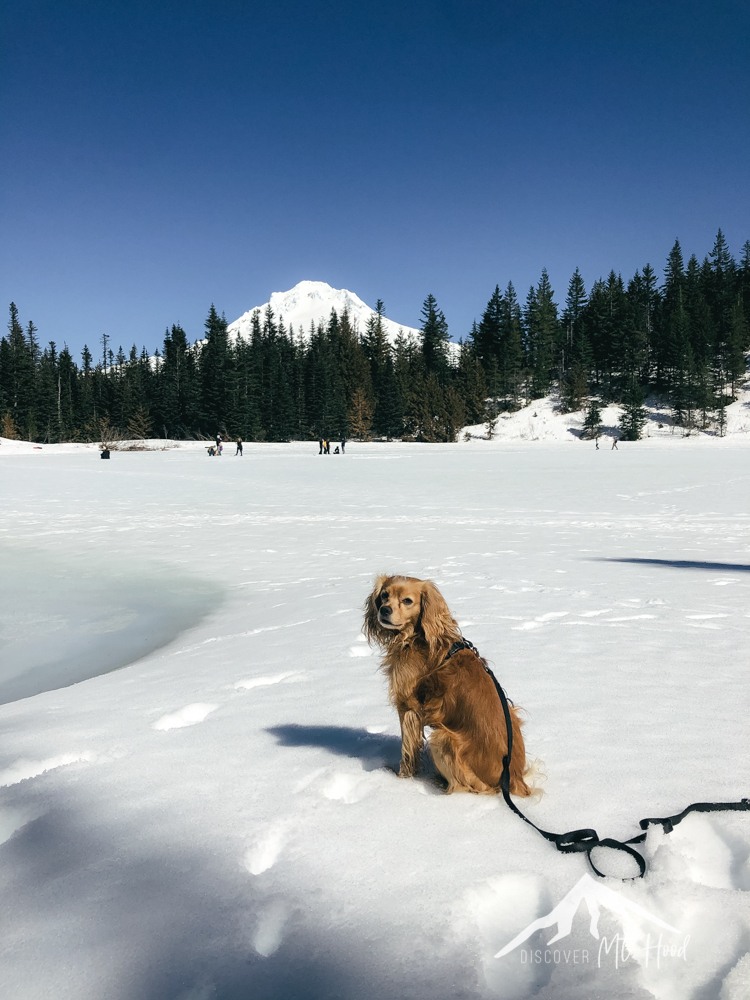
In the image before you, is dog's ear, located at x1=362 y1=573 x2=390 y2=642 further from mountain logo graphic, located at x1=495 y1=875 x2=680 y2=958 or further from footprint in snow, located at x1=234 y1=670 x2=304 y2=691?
footprint in snow, located at x1=234 y1=670 x2=304 y2=691

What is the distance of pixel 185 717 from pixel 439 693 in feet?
6.85

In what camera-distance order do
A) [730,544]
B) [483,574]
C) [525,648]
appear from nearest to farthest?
[525,648] < [483,574] < [730,544]

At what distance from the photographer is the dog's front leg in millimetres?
2789

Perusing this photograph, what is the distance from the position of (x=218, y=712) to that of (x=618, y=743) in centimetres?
249

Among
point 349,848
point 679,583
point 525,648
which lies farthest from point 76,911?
point 679,583

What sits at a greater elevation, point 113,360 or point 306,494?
point 113,360

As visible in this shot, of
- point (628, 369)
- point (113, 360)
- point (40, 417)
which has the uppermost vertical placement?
point (113, 360)

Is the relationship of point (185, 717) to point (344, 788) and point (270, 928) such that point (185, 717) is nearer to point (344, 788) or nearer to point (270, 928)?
point (344, 788)

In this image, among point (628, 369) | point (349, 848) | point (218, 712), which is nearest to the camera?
point (349, 848)

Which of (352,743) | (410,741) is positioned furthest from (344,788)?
(352,743)

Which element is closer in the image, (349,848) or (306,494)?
(349,848)

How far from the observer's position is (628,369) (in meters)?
82.4

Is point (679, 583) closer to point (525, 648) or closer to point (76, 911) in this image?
point (525, 648)

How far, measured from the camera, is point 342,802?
2.76 metres
